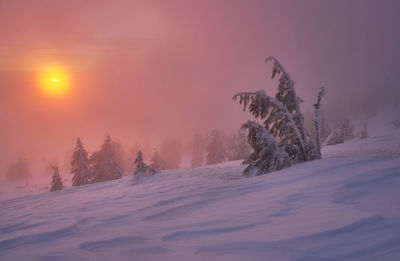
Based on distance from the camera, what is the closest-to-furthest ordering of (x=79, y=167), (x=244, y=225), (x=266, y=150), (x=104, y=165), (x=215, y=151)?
1. (x=244, y=225)
2. (x=266, y=150)
3. (x=79, y=167)
4. (x=104, y=165)
5. (x=215, y=151)

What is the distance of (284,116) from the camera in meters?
9.45

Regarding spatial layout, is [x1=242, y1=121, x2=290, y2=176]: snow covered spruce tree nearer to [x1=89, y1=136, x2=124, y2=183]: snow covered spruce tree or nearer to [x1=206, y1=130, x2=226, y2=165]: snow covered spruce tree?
[x1=89, y1=136, x2=124, y2=183]: snow covered spruce tree

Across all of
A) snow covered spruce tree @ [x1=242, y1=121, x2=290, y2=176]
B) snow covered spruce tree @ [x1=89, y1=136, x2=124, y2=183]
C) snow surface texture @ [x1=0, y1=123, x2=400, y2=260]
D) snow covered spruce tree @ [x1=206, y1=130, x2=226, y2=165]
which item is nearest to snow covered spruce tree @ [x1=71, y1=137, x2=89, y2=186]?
snow covered spruce tree @ [x1=89, y1=136, x2=124, y2=183]

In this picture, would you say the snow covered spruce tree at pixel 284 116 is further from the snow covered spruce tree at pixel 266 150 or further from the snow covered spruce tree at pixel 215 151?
the snow covered spruce tree at pixel 215 151

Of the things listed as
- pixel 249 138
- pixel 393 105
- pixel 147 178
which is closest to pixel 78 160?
pixel 147 178

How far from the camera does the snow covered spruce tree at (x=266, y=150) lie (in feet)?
28.9

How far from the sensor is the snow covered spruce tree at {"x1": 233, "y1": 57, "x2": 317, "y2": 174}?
9.16m

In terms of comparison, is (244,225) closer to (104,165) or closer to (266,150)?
(266,150)

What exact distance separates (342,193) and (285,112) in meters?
5.74

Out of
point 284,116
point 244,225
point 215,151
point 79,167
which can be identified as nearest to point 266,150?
point 284,116

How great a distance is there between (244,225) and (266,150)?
6039 mm

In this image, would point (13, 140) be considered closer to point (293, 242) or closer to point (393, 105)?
point (293, 242)

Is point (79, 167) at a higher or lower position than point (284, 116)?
lower

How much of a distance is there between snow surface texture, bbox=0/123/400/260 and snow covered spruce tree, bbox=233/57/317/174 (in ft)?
11.8
